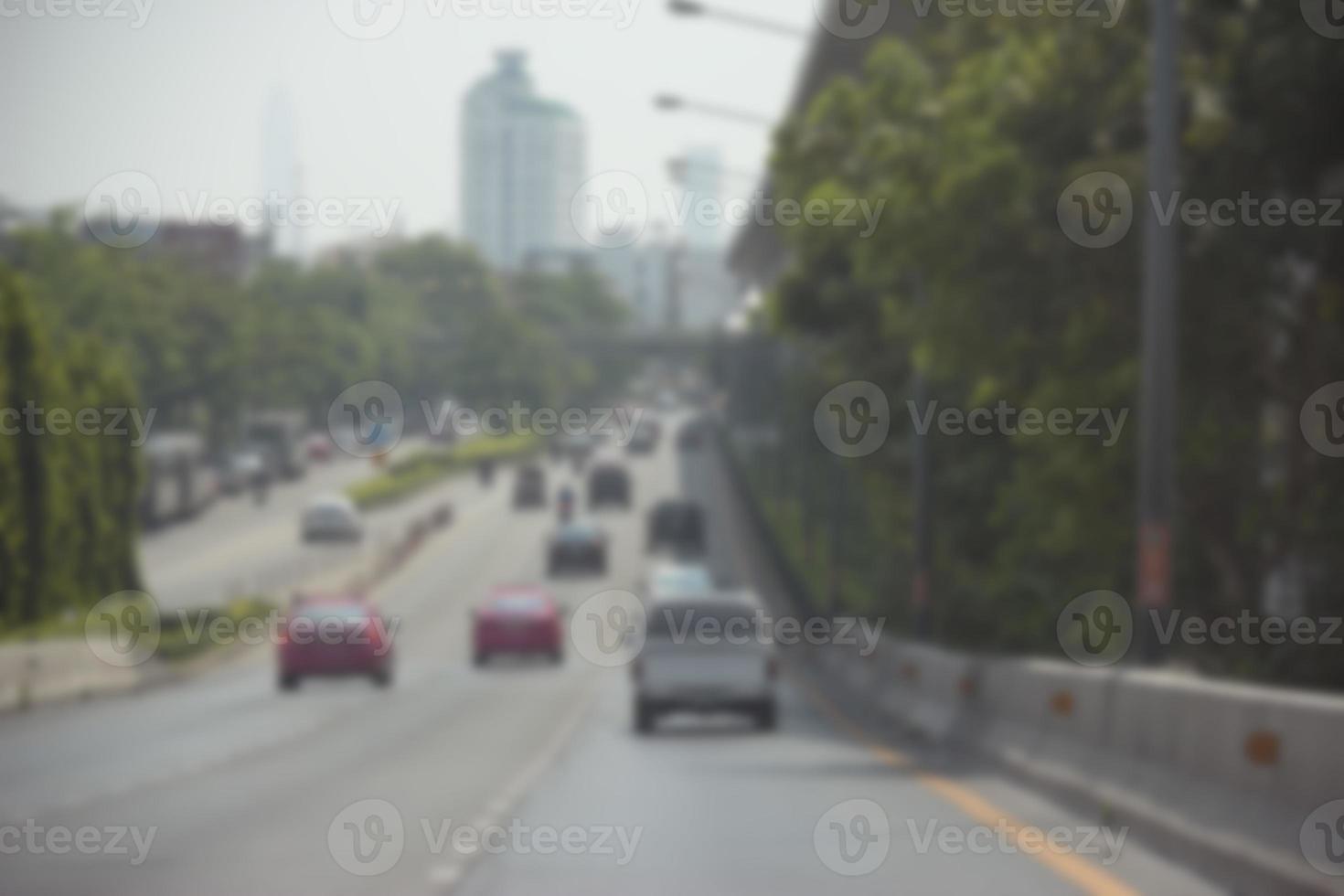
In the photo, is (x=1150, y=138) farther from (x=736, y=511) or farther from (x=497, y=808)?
(x=736, y=511)

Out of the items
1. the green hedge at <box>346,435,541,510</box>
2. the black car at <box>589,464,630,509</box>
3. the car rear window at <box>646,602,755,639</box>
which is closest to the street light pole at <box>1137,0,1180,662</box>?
the car rear window at <box>646,602,755,639</box>

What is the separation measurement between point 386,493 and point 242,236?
2470 centimetres

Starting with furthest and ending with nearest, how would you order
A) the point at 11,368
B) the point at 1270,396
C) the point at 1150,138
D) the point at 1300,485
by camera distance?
1. the point at 11,368
2. the point at 1270,396
3. the point at 1300,485
4. the point at 1150,138

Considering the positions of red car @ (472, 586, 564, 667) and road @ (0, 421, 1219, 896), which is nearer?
road @ (0, 421, 1219, 896)

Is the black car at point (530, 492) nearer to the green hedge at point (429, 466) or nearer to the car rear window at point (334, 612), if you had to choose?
the green hedge at point (429, 466)

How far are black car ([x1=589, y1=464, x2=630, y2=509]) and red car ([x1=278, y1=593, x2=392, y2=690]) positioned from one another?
6450 cm

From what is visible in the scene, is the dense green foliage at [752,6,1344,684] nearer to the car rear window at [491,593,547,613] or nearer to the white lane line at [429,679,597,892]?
the white lane line at [429,679,597,892]

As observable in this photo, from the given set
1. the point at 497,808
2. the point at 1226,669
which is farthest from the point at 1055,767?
the point at 1226,669

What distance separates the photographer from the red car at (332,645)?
4134 centimetres

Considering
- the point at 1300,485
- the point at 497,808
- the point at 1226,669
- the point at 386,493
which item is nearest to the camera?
the point at 497,808

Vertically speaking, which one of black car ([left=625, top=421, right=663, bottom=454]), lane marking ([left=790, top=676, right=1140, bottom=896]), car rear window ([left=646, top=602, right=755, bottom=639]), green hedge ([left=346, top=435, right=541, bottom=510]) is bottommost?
green hedge ([left=346, top=435, right=541, bottom=510])

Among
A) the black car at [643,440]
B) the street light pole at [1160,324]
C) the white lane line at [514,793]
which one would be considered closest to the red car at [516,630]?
the white lane line at [514,793]

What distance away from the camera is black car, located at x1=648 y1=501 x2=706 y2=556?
83.2 meters

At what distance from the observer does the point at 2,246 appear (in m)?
110
